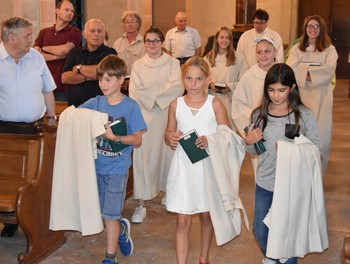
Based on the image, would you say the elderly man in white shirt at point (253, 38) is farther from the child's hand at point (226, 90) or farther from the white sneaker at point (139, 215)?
the white sneaker at point (139, 215)

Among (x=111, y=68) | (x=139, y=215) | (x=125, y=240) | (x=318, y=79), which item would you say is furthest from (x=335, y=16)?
(x=111, y=68)

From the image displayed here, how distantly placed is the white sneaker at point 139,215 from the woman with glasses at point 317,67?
7.52 ft

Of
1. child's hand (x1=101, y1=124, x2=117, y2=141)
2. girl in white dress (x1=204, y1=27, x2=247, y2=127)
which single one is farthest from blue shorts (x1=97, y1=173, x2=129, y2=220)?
girl in white dress (x1=204, y1=27, x2=247, y2=127)

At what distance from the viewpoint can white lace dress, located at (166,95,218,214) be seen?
418 centimetres

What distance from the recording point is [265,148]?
4035 mm

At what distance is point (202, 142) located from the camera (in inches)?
159

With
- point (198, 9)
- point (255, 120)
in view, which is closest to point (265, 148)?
point (255, 120)

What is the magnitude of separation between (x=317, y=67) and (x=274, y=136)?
120 inches

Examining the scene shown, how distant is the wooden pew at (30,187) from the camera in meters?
4.63

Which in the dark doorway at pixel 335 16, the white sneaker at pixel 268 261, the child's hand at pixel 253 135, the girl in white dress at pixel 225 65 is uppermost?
the dark doorway at pixel 335 16

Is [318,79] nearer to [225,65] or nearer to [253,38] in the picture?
[225,65]

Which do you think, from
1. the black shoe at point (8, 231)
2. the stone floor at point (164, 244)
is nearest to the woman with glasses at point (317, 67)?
the stone floor at point (164, 244)

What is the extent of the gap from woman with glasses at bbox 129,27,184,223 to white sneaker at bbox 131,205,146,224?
2.3 inches

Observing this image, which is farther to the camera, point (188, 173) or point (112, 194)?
point (112, 194)
